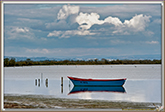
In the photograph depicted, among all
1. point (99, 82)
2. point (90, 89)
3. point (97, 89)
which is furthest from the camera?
point (99, 82)

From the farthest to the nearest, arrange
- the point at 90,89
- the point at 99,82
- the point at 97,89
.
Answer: the point at 99,82 → the point at 90,89 → the point at 97,89

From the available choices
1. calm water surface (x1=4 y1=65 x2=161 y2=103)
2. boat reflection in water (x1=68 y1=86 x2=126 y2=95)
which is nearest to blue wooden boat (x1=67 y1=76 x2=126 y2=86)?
boat reflection in water (x1=68 y1=86 x2=126 y2=95)

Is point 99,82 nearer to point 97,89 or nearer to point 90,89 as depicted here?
point 97,89

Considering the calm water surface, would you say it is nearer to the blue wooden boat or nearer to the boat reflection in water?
the boat reflection in water

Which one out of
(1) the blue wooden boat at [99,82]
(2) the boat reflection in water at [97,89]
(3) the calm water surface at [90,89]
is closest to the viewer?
(3) the calm water surface at [90,89]

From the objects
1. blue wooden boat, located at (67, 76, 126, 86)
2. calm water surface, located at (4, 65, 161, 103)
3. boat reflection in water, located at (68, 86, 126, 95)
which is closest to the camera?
calm water surface, located at (4, 65, 161, 103)

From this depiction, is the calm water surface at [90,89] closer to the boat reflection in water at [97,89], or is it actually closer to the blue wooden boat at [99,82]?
the boat reflection in water at [97,89]

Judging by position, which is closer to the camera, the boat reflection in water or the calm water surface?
the calm water surface

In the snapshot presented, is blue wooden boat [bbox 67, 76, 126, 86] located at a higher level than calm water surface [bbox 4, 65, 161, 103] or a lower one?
higher

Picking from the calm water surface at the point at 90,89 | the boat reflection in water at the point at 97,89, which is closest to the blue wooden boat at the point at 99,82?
the boat reflection in water at the point at 97,89

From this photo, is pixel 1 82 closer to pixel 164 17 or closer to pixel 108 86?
pixel 164 17

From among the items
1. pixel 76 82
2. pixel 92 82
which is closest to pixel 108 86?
pixel 92 82

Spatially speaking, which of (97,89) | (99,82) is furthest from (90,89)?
(99,82)

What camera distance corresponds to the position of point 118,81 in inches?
1024
